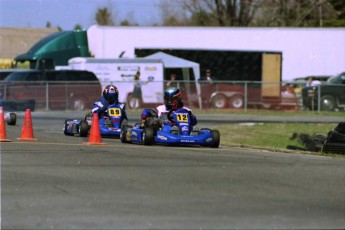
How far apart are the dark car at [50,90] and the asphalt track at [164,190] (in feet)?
61.0

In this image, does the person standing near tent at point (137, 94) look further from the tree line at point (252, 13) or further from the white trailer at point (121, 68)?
the tree line at point (252, 13)

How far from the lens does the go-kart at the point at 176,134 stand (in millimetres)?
15117

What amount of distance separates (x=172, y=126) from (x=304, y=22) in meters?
51.5

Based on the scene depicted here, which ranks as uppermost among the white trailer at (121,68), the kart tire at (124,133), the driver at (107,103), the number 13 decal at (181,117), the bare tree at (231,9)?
the bare tree at (231,9)

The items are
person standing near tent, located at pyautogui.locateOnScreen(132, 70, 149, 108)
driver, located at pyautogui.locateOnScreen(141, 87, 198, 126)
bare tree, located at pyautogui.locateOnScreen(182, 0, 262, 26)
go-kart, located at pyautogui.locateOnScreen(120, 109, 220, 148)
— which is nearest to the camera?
go-kart, located at pyautogui.locateOnScreen(120, 109, 220, 148)

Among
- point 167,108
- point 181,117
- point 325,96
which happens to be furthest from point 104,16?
point 181,117

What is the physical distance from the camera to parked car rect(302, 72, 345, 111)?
3303 centimetres

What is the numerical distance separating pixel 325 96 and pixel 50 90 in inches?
458

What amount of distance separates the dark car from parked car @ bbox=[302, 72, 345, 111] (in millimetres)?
8900

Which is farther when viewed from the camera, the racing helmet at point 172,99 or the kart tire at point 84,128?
the kart tire at point 84,128

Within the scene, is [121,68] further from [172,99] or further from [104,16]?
[104,16]

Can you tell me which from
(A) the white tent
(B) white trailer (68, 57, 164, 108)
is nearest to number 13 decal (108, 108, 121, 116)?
(B) white trailer (68, 57, 164, 108)

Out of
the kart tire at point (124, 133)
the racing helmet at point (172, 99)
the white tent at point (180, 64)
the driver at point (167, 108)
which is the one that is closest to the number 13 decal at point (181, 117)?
the driver at point (167, 108)

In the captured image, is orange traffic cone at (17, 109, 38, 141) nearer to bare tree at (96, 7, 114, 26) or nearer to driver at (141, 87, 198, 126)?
driver at (141, 87, 198, 126)
